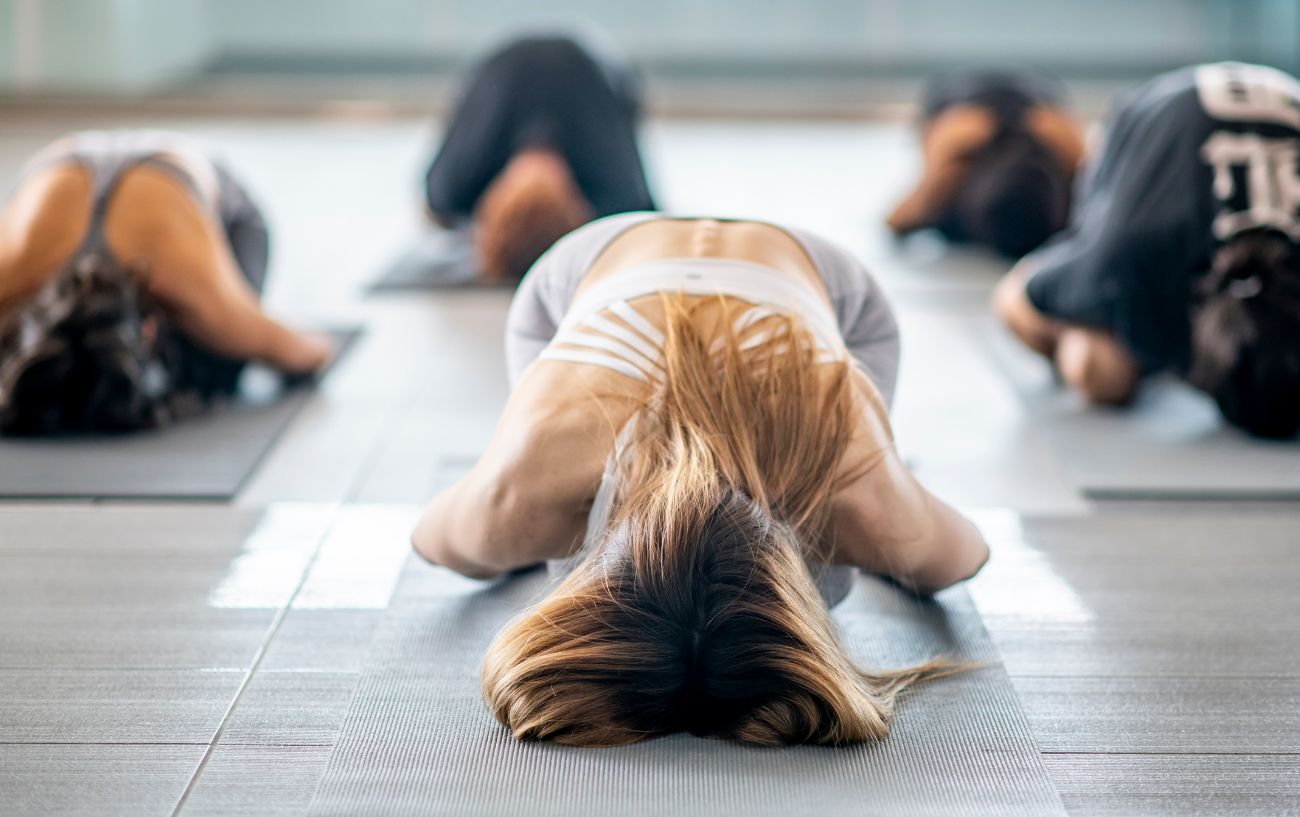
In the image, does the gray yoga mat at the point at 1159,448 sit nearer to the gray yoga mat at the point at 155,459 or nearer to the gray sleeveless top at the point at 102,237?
the gray yoga mat at the point at 155,459

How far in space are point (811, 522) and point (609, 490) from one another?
0.26 metres

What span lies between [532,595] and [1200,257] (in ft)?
5.79

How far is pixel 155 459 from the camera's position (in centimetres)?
274

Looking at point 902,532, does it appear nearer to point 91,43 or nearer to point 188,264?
point 188,264

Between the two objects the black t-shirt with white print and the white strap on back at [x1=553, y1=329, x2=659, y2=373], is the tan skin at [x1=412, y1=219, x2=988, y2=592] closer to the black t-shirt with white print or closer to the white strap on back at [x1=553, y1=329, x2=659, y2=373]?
the white strap on back at [x1=553, y1=329, x2=659, y2=373]

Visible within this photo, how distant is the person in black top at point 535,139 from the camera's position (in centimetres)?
395

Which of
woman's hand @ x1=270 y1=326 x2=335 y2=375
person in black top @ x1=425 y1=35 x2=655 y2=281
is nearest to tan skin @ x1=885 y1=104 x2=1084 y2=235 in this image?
person in black top @ x1=425 y1=35 x2=655 y2=281

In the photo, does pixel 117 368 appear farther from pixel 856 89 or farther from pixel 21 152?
pixel 856 89

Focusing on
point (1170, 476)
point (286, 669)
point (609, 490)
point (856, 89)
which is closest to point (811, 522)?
point (609, 490)

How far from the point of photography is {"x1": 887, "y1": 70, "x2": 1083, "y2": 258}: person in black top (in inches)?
170

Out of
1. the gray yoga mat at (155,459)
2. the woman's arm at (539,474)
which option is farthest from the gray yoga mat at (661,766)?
the gray yoga mat at (155,459)

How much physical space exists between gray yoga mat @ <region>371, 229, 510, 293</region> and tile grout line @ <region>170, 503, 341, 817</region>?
1663 mm

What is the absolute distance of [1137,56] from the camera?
23.8ft

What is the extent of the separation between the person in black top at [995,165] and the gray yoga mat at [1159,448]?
1.15 metres
